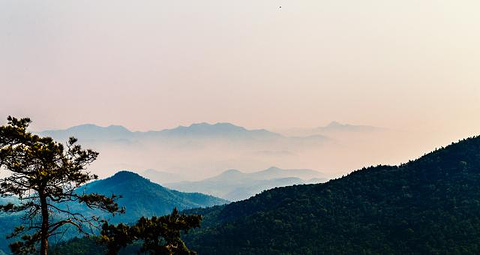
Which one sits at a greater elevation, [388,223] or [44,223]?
[44,223]

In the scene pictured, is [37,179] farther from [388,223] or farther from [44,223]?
[388,223]

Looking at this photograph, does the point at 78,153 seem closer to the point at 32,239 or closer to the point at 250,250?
the point at 32,239

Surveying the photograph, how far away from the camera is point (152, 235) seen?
47938 mm

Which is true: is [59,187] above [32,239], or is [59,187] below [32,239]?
above

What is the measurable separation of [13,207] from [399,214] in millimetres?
160335

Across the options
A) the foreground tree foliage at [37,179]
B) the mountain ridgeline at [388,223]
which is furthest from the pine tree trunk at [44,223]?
the mountain ridgeline at [388,223]

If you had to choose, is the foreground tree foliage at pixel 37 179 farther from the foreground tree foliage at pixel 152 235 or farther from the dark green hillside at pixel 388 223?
the dark green hillside at pixel 388 223

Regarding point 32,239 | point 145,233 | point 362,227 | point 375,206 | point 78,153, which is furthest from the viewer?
point 375,206

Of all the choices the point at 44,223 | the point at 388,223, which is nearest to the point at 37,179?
the point at 44,223

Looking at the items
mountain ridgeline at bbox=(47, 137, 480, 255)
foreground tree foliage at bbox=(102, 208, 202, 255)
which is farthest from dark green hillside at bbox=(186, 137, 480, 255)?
foreground tree foliage at bbox=(102, 208, 202, 255)

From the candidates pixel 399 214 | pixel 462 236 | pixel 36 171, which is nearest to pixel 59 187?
pixel 36 171

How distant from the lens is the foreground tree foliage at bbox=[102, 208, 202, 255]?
155ft

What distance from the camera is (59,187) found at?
140 feet

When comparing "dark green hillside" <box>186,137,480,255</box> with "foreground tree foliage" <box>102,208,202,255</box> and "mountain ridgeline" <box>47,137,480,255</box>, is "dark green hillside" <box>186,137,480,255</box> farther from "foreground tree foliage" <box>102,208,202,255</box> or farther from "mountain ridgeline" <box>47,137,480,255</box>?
"foreground tree foliage" <box>102,208,202,255</box>
